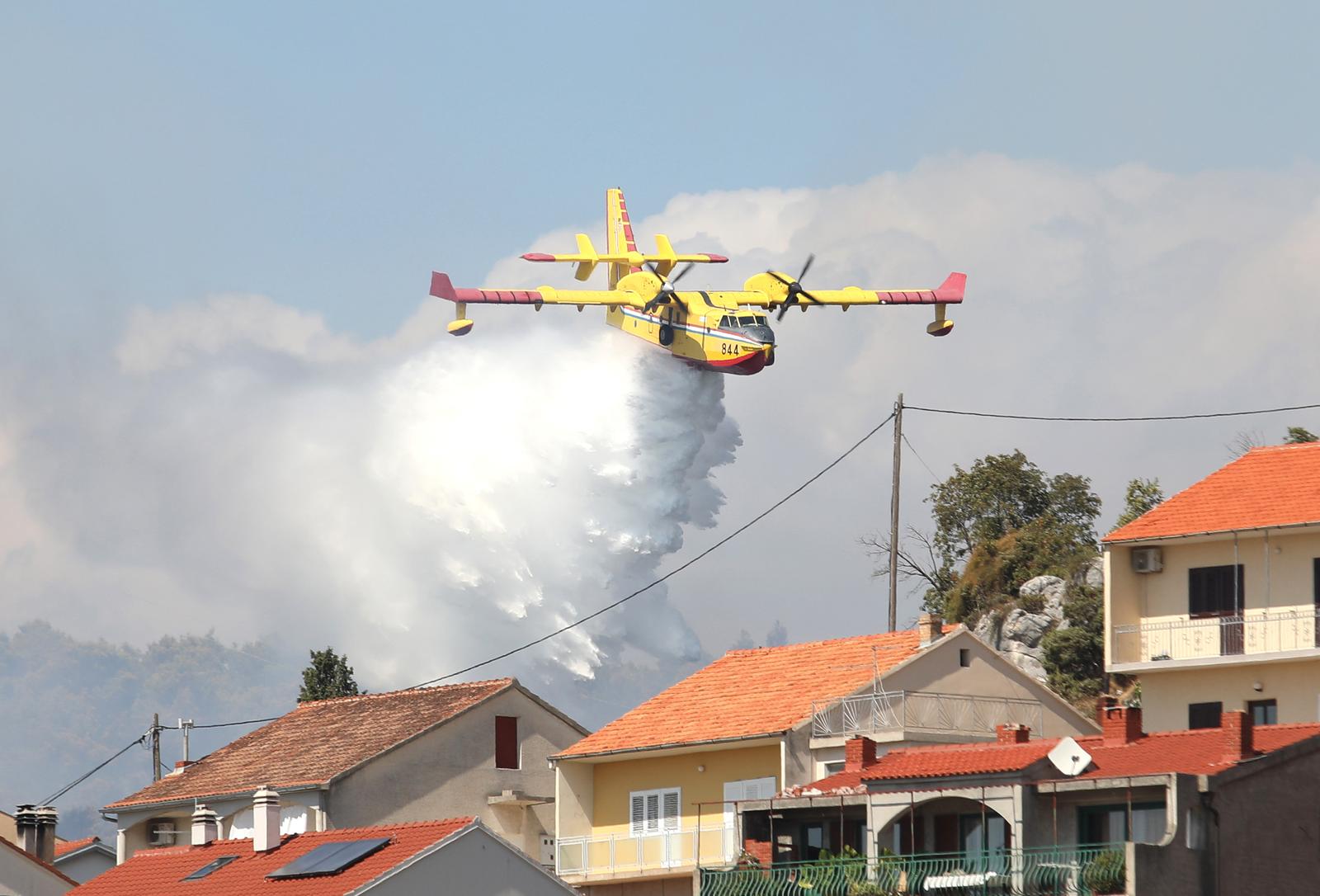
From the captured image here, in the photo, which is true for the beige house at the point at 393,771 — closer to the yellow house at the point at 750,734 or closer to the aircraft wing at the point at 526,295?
the yellow house at the point at 750,734

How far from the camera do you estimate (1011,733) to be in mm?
39219

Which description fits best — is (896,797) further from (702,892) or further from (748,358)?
(748,358)

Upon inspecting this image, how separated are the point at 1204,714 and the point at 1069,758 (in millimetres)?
13822

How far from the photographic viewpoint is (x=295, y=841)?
37281 millimetres

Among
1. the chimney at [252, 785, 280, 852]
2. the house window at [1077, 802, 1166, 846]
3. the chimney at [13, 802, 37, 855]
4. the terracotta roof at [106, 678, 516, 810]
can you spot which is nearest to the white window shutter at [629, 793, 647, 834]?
the terracotta roof at [106, 678, 516, 810]

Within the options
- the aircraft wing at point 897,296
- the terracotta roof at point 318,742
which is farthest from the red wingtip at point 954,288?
the terracotta roof at point 318,742

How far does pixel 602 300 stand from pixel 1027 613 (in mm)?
32395

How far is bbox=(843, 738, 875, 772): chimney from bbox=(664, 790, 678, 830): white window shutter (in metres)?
7.94

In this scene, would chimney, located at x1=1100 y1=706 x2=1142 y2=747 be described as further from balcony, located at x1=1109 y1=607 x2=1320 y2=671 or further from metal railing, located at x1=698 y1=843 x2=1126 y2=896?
balcony, located at x1=1109 y1=607 x2=1320 y2=671

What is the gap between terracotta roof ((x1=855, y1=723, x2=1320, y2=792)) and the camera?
105ft

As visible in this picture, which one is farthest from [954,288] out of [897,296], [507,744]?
[507,744]

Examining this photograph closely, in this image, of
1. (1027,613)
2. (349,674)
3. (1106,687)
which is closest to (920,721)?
(1106,687)

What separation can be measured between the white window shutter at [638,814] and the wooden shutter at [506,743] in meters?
7.96

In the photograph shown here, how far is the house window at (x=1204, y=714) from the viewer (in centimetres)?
4450
